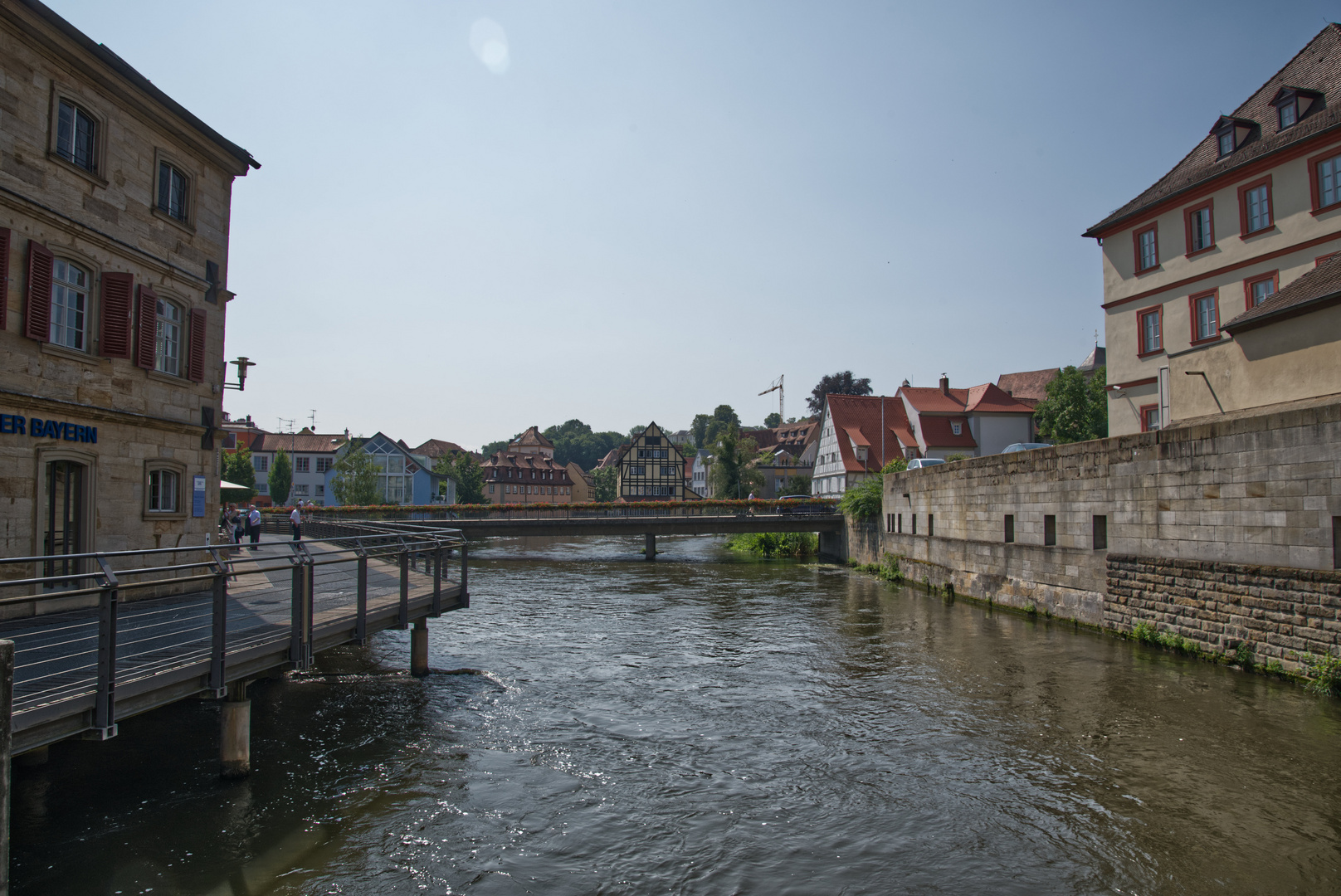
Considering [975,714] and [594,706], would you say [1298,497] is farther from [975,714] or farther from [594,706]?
[594,706]

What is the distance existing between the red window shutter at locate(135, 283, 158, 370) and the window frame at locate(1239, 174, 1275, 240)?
84.0 ft

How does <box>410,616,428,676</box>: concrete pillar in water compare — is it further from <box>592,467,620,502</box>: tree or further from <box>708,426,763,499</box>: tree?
<box>592,467,620,502</box>: tree

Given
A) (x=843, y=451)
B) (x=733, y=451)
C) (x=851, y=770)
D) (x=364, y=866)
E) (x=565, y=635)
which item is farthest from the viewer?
(x=733, y=451)

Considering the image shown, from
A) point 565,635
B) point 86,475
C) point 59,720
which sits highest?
point 86,475

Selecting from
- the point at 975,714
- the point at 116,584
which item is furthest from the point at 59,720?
the point at 975,714

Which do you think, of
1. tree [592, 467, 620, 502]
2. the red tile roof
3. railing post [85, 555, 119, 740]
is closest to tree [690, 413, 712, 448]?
tree [592, 467, 620, 502]

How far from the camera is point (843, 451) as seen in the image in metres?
58.8

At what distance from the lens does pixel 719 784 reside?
8.47 m

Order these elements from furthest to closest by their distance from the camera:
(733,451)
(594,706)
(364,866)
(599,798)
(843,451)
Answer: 1. (733,451)
2. (843,451)
3. (594,706)
4. (599,798)
5. (364,866)

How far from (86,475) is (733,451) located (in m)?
61.5

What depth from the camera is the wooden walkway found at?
19.2 ft

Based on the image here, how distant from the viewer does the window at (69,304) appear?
11.3 m

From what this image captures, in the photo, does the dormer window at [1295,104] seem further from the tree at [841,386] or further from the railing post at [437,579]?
the tree at [841,386]

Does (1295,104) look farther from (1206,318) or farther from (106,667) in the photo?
(106,667)
